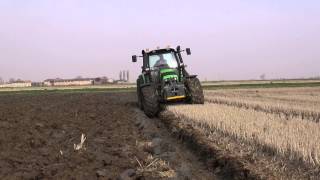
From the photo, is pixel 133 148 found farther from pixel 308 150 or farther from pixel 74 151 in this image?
pixel 308 150

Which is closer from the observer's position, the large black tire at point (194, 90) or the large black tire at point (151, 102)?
the large black tire at point (151, 102)

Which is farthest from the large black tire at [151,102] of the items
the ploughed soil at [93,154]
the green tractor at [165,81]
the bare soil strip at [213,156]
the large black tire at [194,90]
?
the bare soil strip at [213,156]

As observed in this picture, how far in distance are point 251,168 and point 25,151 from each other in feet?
13.3

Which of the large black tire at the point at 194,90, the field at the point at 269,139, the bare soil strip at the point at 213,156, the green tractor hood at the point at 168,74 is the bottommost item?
the bare soil strip at the point at 213,156

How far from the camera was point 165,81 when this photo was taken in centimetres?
1823

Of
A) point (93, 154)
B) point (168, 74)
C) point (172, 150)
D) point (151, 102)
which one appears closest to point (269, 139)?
point (172, 150)

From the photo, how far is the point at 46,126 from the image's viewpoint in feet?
45.7

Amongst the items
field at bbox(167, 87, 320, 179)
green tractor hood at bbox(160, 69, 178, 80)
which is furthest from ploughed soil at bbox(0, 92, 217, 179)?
green tractor hood at bbox(160, 69, 178, 80)

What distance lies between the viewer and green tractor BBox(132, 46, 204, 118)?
1786 centimetres

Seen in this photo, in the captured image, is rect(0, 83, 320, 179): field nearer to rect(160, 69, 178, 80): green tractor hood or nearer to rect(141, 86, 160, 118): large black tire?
rect(141, 86, 160, 118): large black tire

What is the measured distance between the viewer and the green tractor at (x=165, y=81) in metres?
17.9

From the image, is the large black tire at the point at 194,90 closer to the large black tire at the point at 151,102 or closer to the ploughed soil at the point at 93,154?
the large black tire at the point at 151,102

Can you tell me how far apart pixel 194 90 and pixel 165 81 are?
1.10 meters

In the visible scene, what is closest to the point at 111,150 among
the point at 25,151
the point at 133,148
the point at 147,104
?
the point at 133,148
